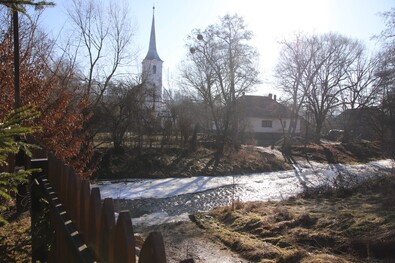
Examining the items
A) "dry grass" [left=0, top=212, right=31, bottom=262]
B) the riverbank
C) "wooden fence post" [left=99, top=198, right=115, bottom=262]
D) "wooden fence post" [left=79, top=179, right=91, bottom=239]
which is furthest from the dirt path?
the riverbank

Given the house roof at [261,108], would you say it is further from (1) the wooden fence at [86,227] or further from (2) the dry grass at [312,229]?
(1) the wooden fence at [86,227]

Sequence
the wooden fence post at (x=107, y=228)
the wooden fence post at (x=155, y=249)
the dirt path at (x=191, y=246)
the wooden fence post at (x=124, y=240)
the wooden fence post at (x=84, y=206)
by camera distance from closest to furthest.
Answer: the wooden fence post at (x=155, y=249) < the wooden fence post at (x=124, y=240) < the wooden fence post at (x=107, y=228) < the wooden fence post at (x=84, y=206) < the dirt path at (x=191, y=246)

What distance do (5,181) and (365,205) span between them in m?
8.86

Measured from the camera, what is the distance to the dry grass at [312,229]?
5.70 metres

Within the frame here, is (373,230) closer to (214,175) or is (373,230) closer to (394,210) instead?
(394,210)

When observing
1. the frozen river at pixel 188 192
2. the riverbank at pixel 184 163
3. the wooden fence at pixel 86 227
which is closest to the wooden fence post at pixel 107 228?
the wooden fence at pixel 86 227

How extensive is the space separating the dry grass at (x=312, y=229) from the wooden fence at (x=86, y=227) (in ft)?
12.6

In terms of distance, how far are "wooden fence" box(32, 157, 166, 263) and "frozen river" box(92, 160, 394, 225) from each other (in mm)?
5635

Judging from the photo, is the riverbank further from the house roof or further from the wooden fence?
the house roof

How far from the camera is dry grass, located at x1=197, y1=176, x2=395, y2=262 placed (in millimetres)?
5695

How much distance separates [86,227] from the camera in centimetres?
209

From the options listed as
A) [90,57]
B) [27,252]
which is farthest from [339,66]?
[27,252]

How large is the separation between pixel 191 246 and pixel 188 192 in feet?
22.8

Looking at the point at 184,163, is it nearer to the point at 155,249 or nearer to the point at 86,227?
the point at 86,227
